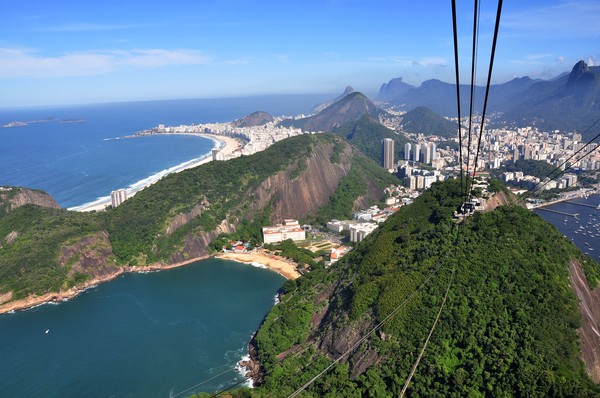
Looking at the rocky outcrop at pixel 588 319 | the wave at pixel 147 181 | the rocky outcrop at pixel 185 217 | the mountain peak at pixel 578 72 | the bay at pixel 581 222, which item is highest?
the mountain peak at pixel 578 72

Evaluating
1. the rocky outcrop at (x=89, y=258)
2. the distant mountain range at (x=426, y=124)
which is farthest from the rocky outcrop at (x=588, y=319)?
the distant mountain range at (x=426, y=124)

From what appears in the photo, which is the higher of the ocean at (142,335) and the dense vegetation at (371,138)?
the dense vegetation at (371,138)

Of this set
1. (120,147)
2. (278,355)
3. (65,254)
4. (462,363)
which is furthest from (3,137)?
(462,363)

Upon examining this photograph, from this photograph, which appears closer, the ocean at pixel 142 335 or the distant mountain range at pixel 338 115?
the ocean at pixel 142 335

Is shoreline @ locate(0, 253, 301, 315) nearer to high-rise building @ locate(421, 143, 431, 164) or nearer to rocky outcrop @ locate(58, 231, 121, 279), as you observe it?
rocky outcrop @ locate(58, 231, 121, 279)

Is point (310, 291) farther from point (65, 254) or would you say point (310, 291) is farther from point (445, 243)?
point (65, 254)

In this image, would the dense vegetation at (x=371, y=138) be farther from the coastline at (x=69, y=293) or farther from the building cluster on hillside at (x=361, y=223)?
the coastline at (x=69, y=293)
